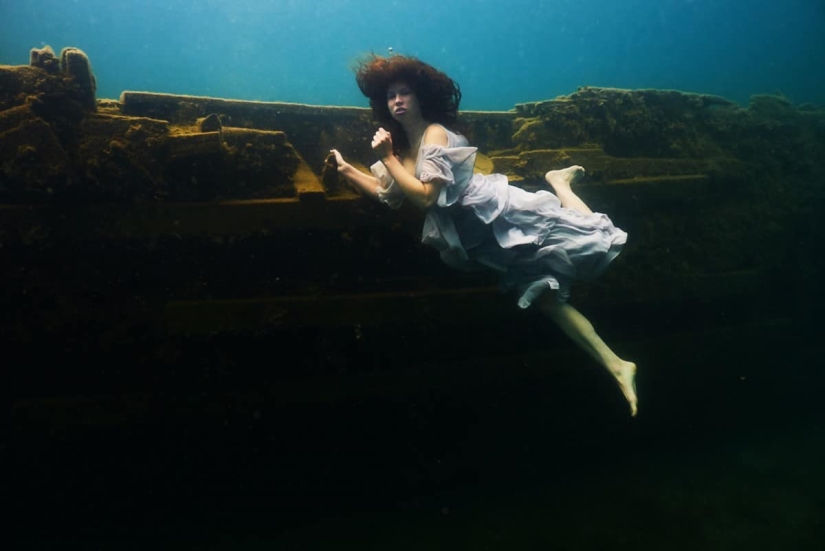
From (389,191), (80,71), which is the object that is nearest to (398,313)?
(389,191)

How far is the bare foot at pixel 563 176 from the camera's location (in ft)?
12.4

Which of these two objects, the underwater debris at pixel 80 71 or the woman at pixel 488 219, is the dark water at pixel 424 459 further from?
the underwater debris at pixel 80 71

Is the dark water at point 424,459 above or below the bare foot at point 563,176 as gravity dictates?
below

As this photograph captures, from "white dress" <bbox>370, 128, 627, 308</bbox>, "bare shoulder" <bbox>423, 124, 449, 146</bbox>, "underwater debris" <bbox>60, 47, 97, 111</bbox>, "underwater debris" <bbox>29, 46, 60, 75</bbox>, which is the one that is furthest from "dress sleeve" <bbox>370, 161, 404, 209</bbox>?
"underwater debris" <bbox>29, 46, 60, 75</bbox>

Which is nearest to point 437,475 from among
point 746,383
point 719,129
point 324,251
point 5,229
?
point 324,251

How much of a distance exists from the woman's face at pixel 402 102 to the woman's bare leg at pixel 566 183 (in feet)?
4.66

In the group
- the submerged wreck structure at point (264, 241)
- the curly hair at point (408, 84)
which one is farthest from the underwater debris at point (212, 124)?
the curly hair at point (408, 84)

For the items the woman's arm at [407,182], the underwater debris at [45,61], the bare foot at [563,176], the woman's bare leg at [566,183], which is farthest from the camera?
the bare foot at [563,176]

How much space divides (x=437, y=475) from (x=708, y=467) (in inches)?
142

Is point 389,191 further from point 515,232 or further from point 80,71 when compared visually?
point 80,71

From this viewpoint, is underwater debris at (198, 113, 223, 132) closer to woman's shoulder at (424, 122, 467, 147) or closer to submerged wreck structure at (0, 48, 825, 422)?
submerged wreck structure at (0, 48, 825, 422)

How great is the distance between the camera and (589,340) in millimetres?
3215

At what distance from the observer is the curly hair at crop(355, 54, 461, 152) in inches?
127

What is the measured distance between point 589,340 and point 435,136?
1.93m
